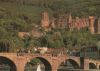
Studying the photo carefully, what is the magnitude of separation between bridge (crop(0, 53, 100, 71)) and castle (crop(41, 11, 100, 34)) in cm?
6814

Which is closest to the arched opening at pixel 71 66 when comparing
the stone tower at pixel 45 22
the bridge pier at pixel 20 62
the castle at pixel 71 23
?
the bridge pier at pixel 20 62

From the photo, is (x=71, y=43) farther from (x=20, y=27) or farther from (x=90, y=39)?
(x=20, y=27)

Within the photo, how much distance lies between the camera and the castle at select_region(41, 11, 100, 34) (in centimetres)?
17012

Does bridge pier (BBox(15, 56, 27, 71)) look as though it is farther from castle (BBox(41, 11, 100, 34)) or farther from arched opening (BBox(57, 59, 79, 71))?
castle (BBox(41, 11, 100, 34))

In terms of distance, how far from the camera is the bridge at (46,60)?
6906 cm

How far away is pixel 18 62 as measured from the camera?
2756 inches

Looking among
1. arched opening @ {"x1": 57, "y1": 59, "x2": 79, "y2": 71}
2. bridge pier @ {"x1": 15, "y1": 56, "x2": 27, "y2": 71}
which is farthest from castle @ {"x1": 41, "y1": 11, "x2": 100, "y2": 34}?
bridge pier @ {"x1": 15, "y1": 56, "x2": 27, "y2": 71}

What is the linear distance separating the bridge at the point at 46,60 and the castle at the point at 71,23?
68.1 metres

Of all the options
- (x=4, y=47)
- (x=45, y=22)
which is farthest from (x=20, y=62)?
(x=45, y=22)

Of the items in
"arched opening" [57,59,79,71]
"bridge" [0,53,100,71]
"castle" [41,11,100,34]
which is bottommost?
"arched opening" [57,59,79,71]

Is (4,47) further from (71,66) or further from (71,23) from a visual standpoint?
(71,23)

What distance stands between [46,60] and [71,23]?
102126 mm

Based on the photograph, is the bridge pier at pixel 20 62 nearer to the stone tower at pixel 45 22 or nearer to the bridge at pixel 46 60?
the bridge at pixel 46 60

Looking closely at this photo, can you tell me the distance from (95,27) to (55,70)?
9417 centimetres
